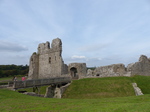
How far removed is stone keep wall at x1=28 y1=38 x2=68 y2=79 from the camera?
2916 cm

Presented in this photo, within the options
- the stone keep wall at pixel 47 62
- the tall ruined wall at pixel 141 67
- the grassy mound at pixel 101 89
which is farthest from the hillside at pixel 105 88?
the stone keep wall at pixel 47 62

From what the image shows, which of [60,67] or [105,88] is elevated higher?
[60,67]

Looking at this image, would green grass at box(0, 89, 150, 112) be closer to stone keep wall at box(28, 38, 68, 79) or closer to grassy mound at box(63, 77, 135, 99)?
grassy mound at box(63, 77, 135, 99)

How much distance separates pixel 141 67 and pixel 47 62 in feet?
67.8

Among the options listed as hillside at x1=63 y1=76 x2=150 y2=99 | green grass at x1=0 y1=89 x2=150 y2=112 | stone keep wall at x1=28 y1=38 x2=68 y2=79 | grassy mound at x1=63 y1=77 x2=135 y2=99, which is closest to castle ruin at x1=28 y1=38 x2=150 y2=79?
stone keep wall at x1=28 y1=38 x2=68 y2=79

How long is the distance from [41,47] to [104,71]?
1744 centimetres

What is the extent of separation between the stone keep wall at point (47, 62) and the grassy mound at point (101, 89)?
29.4ft

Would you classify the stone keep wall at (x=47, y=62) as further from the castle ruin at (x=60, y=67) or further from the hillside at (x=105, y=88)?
the hillside at (x=105, y=88)

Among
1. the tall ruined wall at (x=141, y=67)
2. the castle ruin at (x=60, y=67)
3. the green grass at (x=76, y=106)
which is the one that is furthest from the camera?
the castle ruin at (x=60, y=67)

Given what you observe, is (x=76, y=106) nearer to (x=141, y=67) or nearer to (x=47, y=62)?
(x=141, y=67)

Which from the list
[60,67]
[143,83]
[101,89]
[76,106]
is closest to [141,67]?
[143,83]

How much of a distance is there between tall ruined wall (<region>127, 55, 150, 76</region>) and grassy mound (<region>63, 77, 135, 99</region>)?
387 cm

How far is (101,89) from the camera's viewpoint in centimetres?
1798

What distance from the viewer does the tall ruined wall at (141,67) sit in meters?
22.7
